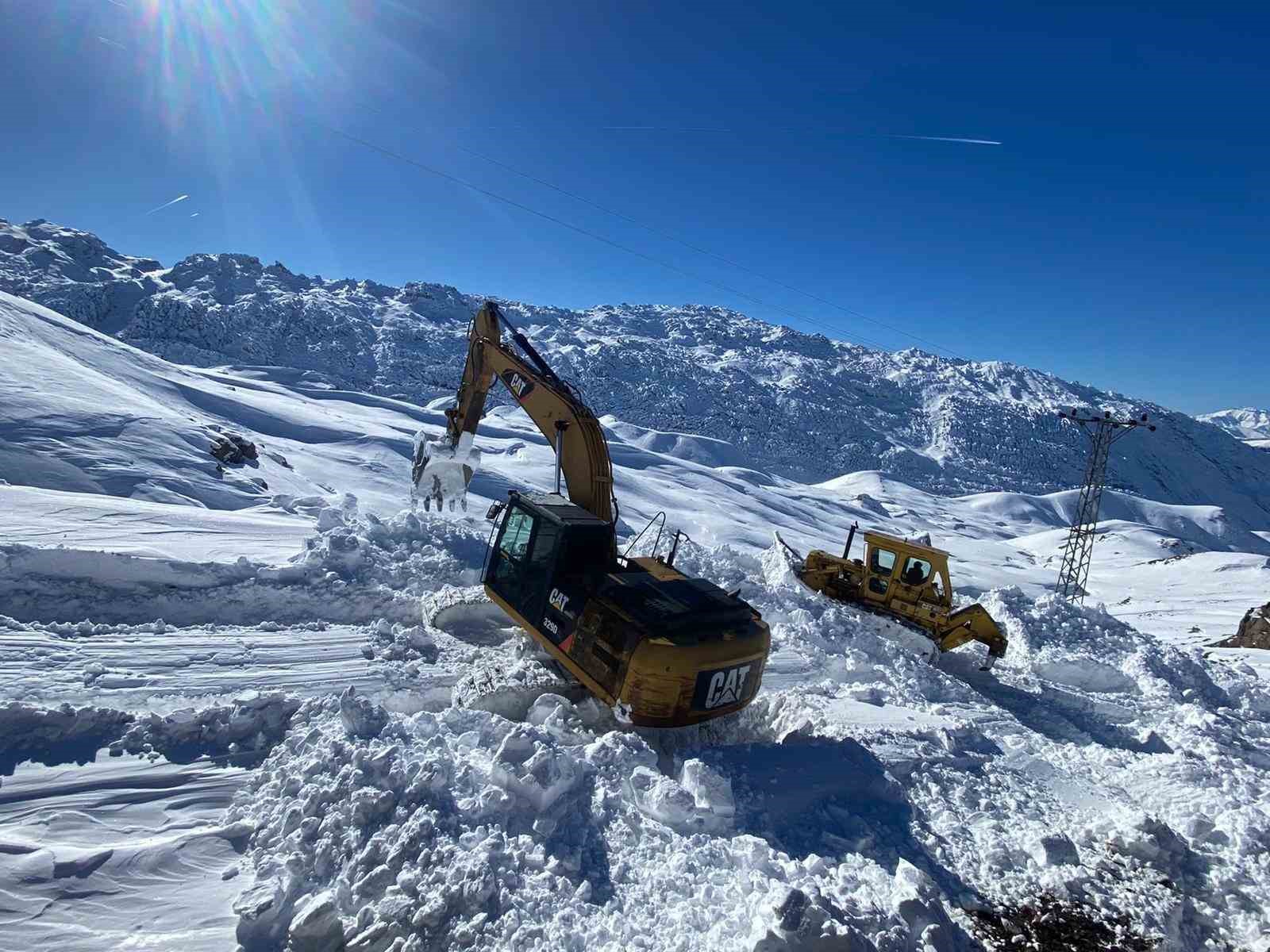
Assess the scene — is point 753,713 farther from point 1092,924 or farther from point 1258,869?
point 1258,869

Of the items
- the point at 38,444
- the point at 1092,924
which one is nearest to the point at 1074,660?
the point at 1092,924

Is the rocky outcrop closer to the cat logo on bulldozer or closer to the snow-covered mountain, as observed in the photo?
the cat logo on bulldozer

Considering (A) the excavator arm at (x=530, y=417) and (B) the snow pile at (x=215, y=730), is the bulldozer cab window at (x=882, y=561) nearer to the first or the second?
(A) the excavator arm at (x=530, y=417)

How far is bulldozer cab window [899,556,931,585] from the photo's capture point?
11.8 m

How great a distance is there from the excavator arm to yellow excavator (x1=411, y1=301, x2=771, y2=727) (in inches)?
0.9

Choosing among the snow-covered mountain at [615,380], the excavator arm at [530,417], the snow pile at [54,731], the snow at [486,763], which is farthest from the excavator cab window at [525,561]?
the snow-covered mountain at [615,380]

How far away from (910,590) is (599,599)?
690cm

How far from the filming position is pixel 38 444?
14258 millimetres

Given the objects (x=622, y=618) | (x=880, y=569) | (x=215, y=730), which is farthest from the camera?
(x=880, y=569)

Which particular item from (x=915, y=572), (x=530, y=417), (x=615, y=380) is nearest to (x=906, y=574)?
(x=915, y=572)

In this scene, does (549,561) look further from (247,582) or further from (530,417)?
(247,582)

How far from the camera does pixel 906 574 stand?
1188 centimetres

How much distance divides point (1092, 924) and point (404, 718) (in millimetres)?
5493

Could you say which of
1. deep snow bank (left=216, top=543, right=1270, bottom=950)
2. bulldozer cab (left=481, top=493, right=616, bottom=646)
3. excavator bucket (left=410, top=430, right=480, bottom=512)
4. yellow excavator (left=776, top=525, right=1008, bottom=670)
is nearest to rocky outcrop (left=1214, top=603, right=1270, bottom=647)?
yellow excavator (left=776, top=525, right=1008, bottom=670)
